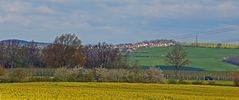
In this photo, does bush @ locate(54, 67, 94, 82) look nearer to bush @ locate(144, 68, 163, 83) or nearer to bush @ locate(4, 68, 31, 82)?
bush @ locate(4, 68, 31, 82)

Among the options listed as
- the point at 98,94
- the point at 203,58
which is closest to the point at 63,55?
the point at 203,58

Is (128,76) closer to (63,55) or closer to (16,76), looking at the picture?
(16,76)

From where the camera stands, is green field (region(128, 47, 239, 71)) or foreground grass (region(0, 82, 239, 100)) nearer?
foreground grass (region(0, 82, 239, 100))

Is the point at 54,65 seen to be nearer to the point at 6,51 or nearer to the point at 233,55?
the point at 6,51

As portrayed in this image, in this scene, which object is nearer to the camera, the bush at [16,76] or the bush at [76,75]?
the bush at [16,76]

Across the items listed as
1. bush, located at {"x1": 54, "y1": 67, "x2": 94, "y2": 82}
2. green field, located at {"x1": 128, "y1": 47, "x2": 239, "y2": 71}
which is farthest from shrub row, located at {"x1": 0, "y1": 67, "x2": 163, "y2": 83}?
green field, located at {"x1": 128, "y1": 47, "x2": 239, "y2": 71}

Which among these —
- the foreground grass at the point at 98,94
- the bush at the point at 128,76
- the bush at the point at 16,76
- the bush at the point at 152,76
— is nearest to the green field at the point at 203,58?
the bush at the point at 152,76

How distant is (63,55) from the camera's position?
427 ft

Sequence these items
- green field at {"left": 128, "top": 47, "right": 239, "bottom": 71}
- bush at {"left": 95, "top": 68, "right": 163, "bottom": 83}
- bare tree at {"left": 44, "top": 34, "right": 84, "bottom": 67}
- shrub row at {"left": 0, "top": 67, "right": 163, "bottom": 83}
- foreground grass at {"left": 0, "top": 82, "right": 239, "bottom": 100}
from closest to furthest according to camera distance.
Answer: foreground grass at {"left": 0, "top": 82, "right": 239, "bottom": 100}
shrub row at {"left": 0, "top": 67, "right": 163, "bottom": 83}
bush at {"left": 95, "top": 68, "right": 163, "bottom": 83}
bare tree at {"left": 44, "top": 34, "right": 84, "bottom": 67}
green field at {"left": 128, "top": 47, "right": 239, "bottom": 71}

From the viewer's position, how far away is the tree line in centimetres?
13025

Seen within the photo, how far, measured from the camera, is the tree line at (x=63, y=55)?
130250 mm

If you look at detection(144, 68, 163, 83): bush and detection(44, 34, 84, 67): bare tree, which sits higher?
detection(44, 34, 84, 67): bare tree

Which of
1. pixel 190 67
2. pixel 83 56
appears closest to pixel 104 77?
pixel 83 56

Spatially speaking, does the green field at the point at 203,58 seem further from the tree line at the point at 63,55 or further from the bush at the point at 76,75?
the bush at the point at 76,75
